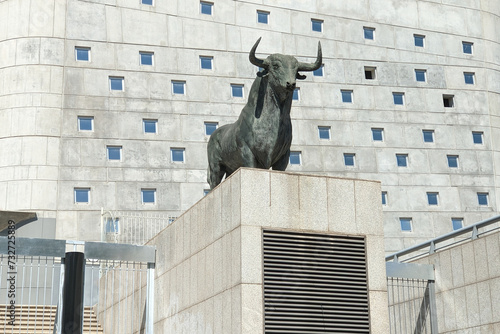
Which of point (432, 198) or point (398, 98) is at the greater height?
point (398, 98)

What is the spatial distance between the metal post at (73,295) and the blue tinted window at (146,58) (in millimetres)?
16981

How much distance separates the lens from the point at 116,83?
3034 centimetres

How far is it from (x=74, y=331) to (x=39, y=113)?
16.6 meters

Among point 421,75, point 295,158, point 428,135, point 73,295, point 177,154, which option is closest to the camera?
point 73,295

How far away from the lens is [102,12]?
30.6 meters

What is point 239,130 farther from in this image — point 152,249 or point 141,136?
point 141,136

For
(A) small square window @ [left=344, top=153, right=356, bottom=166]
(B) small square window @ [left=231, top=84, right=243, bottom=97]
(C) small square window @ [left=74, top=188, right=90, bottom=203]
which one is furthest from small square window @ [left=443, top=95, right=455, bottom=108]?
(C) small square window @ [left=74, top=188, right=90, bottom=203]

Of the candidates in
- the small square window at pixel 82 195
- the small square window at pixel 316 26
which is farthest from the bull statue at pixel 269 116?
the small square window at pixel 316 26

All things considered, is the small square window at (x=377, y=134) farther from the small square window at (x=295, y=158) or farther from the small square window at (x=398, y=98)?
the small square window at (x=295, y=158)

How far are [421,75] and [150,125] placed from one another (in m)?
11.9

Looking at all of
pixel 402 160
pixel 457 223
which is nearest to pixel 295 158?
pixel 402 160

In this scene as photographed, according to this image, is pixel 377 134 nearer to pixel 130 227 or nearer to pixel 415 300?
pixel 130 227

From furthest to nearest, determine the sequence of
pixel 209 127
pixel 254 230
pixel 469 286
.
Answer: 1. pixel 209 127
2. pixel 469 286
3. pixel 254 230

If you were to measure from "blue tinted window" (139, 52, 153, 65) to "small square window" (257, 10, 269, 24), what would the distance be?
4751mm
